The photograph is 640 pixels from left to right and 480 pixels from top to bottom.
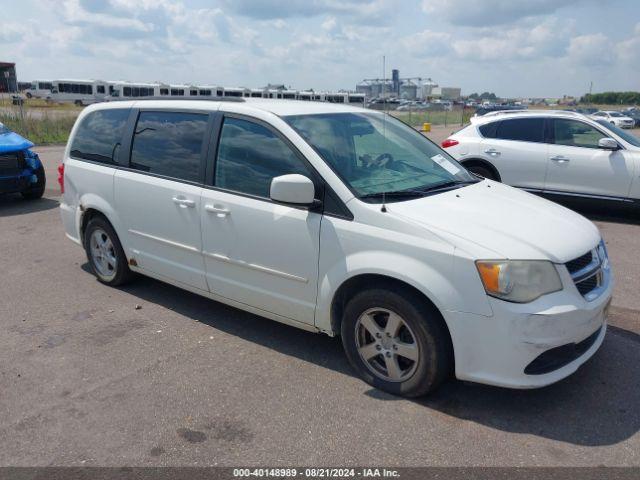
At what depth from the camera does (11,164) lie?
9.52m

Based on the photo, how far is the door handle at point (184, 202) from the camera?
437 cm

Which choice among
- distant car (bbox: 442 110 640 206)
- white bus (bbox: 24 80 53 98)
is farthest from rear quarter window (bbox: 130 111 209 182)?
white bus (bbox: 24 80 53 98)

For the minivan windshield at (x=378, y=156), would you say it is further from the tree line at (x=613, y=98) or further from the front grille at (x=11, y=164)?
the tree line at (x=613, y=98)

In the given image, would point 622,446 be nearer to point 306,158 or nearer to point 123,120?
point 306,158

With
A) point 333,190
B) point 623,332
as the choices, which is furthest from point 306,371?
point 623,332

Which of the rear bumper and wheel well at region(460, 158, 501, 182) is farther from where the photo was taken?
wheel well at region(460, 158, 501, 182)

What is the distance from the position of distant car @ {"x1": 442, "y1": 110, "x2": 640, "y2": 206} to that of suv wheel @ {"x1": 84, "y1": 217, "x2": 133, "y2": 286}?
19.9 feet

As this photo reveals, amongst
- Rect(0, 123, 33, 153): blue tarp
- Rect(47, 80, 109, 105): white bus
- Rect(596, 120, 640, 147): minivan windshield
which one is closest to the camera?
Rect(596, 120, 640, 147): minivan windshield

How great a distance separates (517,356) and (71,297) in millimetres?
4189

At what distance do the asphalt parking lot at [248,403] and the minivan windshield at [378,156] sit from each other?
1306 mm

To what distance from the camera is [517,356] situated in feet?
10.1

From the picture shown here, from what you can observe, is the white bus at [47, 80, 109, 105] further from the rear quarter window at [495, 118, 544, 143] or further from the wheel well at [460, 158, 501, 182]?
the rear quarter window at [495, 118, 544, 143]

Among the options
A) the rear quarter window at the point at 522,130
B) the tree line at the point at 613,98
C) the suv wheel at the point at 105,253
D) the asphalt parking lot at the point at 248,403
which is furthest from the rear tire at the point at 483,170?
the tree line at the point at 613,98

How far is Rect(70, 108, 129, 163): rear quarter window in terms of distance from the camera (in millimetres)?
5230
